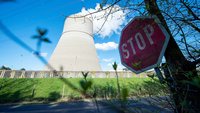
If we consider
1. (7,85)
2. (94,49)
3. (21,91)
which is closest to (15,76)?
(7,85)

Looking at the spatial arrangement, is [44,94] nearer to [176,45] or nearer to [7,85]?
[7,85]

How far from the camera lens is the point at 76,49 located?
26.7 meters

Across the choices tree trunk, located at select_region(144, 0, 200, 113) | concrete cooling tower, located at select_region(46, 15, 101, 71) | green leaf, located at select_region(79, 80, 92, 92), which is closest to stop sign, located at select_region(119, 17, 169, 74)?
tree trunk, located at select_region(144, 0, 200, 113)

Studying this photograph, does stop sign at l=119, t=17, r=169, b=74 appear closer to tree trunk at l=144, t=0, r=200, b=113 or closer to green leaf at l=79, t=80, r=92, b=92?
tree trunk at l=144, t=0, r=200, b=113

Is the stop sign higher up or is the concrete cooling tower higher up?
the concrete cooling tower

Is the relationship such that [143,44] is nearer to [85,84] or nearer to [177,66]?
[177,66]

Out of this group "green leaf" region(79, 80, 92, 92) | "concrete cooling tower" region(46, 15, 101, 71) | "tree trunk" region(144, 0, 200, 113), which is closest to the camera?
"green leaf" region(79, 80, 92, 92)

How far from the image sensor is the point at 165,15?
1116mm

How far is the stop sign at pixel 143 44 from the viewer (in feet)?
3.14

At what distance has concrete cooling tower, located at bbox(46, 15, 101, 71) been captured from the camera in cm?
2505

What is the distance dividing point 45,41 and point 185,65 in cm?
101

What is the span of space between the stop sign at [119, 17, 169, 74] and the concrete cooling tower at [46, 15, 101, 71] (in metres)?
23.4

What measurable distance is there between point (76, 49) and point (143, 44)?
26.0 metres

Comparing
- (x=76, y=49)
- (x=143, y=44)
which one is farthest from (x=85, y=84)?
(x=76, y=49)
